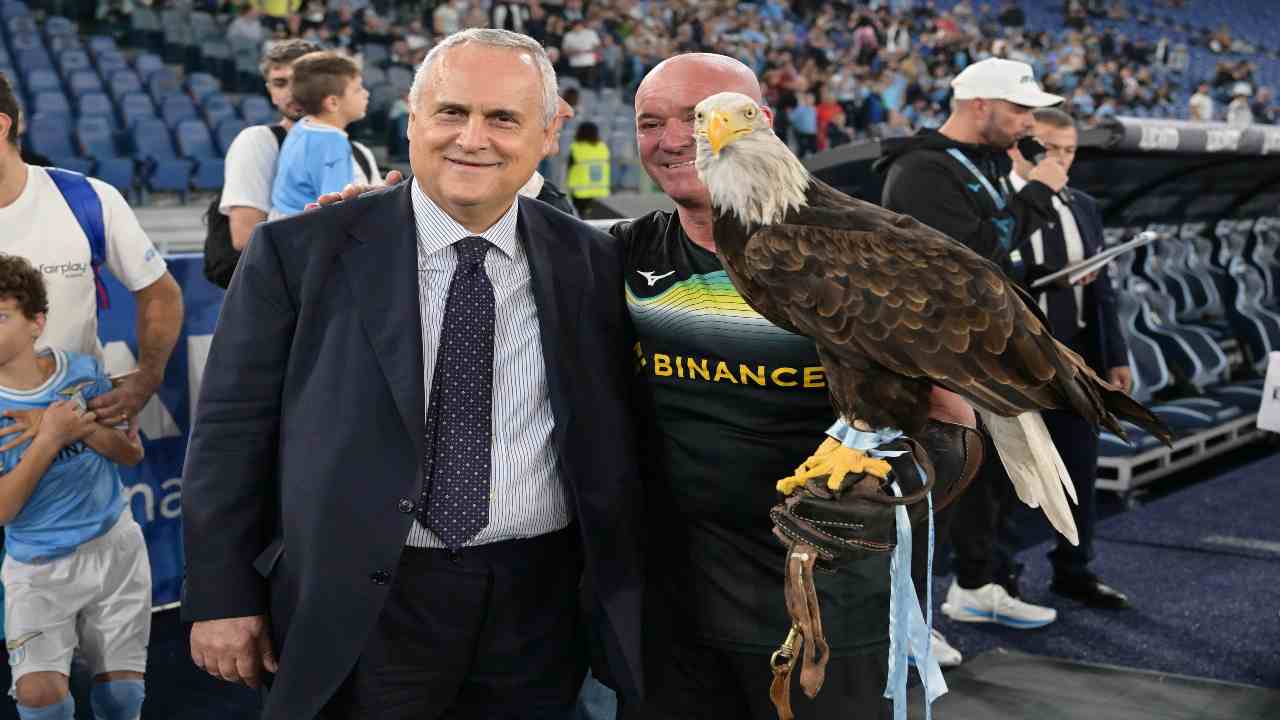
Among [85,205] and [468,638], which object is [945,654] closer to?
[468,638]

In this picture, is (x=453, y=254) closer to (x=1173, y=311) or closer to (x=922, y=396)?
(x=922, y=396)

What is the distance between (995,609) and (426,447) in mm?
3586

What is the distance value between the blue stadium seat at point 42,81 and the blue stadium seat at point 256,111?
5.40ft

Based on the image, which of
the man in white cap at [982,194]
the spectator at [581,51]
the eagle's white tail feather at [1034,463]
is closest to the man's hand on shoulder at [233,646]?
the eagle's white tail feather at [1034,463]

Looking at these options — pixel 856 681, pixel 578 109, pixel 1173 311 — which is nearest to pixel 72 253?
pixel 856 681

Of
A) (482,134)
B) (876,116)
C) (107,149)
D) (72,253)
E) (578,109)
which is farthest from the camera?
(876,116)

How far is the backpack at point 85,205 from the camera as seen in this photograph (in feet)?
10.7

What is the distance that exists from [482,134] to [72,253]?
5.86 ft

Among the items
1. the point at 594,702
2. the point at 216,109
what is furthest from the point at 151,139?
the point at 594,702

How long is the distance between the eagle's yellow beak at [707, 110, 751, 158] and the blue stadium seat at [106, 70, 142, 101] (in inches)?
448

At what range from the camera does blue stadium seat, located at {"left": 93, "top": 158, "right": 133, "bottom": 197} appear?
10406mm

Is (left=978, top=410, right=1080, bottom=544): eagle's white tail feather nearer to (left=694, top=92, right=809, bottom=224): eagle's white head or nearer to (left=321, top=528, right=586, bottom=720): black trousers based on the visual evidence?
(left=694, top=92, right=809, bottom=224): eagle's white head

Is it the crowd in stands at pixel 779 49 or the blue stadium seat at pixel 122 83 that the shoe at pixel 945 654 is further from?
the blue stadium seat at pixel 122 83

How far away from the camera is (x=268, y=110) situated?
12.0 meters
